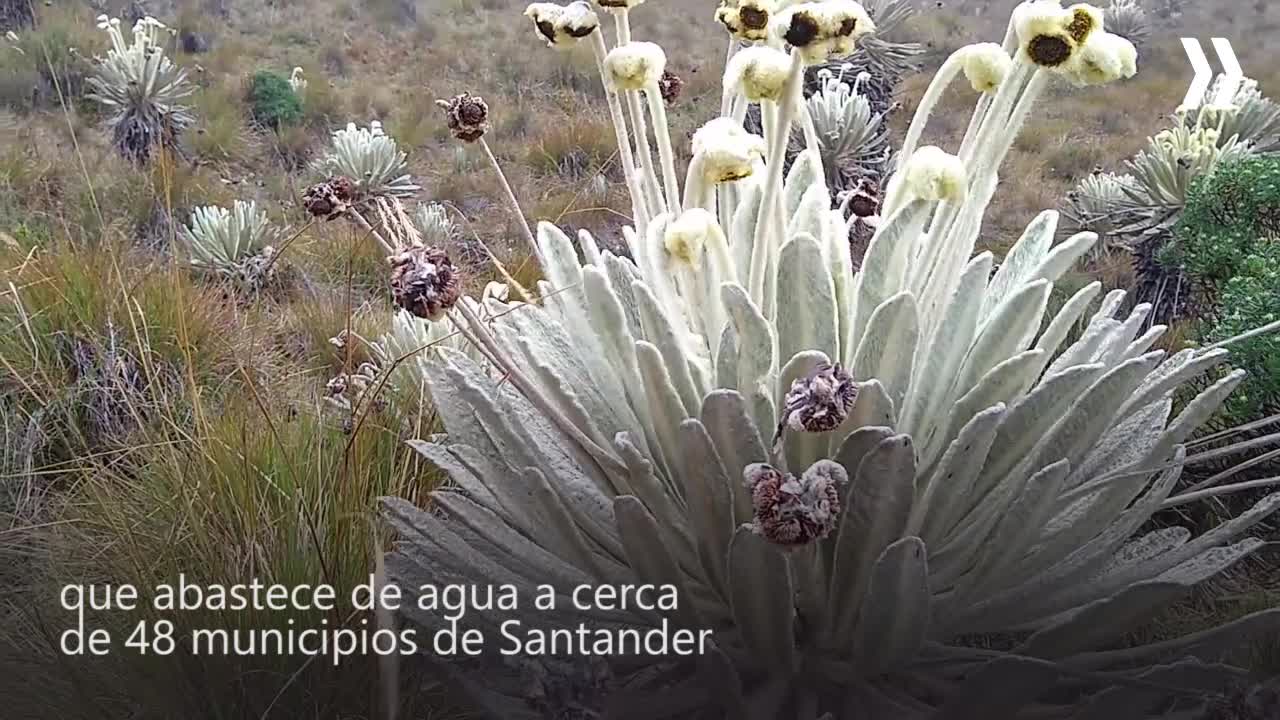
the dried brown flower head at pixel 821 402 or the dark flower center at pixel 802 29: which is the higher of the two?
the dark flower center at pixel 802 29

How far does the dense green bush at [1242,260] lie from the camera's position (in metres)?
0.94

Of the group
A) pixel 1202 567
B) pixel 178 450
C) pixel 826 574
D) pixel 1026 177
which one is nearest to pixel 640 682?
pixel 826 574

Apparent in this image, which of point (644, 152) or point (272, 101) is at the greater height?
point (272, 101)

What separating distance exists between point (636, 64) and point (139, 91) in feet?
7.08

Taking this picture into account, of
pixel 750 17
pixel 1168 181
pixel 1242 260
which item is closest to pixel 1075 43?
pixel 750 17

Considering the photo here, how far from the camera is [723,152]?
0.62m

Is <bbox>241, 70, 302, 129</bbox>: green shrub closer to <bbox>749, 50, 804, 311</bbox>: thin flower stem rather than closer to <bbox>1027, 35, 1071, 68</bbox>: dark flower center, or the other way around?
<bbox>749, 50, 804, 311</bbox>: thin flower stem

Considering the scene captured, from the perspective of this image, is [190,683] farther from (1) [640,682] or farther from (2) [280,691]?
(1) [640,682]

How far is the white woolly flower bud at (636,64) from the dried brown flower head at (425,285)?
0.19 meters

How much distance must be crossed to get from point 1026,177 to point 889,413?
1782 millimetres

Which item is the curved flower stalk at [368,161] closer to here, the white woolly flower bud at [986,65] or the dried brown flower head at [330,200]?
the dried brown flower head at [330,200]

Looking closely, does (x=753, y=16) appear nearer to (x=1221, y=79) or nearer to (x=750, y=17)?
(x=750, y=17)

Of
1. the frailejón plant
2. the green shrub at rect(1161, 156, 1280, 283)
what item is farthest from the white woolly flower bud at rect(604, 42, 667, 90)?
the frailejón plant

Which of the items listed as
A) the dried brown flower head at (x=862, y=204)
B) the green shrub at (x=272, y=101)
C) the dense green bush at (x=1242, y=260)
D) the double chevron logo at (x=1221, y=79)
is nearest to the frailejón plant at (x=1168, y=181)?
the double chevron logo at (x=1221, y=79)
